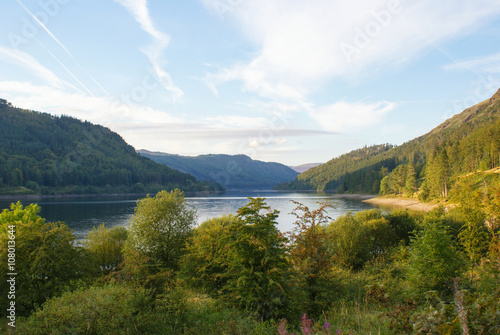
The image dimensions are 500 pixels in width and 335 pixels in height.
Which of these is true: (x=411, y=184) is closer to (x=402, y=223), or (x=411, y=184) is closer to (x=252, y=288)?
(x=402, y=223)

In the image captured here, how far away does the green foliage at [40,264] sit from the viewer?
15.0 m

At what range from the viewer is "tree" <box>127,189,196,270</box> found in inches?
923

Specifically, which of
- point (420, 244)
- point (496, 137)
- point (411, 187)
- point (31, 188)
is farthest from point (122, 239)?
point (31, 188)

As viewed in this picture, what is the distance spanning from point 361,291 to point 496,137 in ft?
315

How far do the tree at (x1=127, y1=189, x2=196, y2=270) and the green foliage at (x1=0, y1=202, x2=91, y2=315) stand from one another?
251 inches

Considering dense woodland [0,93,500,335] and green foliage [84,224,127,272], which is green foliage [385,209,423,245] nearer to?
dense woodland [0,93,500,335]

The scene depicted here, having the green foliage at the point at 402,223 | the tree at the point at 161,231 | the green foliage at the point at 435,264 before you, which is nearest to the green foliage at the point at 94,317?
the green foliage at the point at 435,264

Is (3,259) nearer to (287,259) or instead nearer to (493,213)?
(287,259)

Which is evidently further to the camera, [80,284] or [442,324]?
[80,284]

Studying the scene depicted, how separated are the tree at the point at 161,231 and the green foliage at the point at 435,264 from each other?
51.4ft

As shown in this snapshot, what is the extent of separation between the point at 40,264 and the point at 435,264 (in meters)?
18.1

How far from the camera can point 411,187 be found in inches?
4476

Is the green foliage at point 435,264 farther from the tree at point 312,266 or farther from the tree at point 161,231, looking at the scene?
the tree at point 161,231

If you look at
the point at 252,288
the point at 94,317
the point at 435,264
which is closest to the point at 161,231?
the point at 252,288
